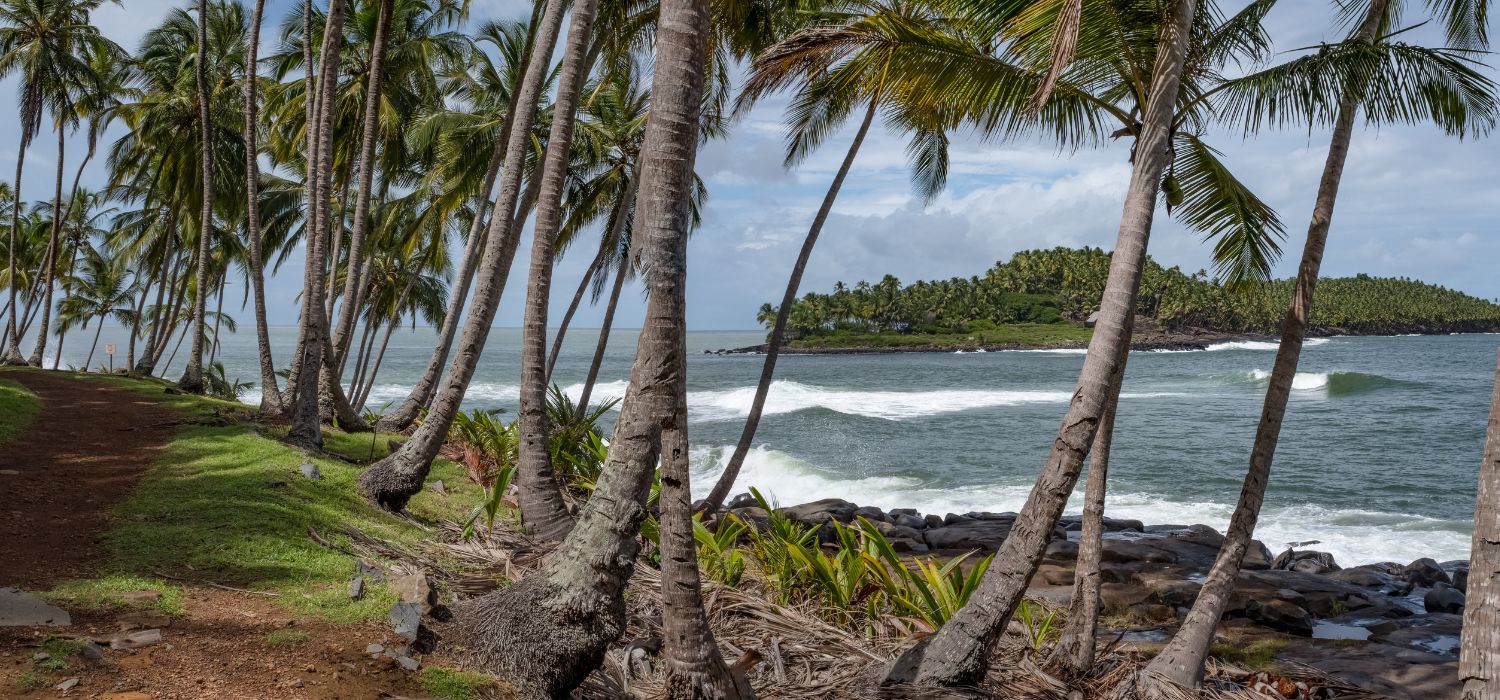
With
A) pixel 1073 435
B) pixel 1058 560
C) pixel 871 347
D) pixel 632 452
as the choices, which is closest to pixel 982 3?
pixel 1073 435

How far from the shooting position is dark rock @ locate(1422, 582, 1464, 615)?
32.6ft

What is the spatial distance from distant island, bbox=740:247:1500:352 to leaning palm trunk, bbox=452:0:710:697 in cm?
8114

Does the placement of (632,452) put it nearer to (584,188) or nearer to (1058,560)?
(1058,560)

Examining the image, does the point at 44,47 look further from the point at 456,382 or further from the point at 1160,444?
the point at 1160,444

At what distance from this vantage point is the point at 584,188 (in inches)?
649

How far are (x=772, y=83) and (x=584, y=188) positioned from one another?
1119 cm

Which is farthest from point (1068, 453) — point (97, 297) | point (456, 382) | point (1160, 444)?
point (97, 297)

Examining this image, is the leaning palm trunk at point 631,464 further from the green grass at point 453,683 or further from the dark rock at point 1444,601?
the dark rock at point 1444,601

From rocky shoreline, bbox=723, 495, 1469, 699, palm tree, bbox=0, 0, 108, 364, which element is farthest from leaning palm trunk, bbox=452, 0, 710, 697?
palm tree, bbox=0, 0, 108, 364

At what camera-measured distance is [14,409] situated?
448 inches

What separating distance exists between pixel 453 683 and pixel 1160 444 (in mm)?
24532

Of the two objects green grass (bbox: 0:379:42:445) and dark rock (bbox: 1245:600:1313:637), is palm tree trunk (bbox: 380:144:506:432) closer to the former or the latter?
green grass (bbox: 0:379:42:445)

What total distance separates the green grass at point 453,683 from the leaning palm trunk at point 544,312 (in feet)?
9.19

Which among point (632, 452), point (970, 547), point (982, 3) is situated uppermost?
point (982, 3)
